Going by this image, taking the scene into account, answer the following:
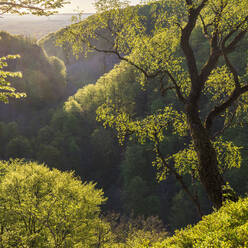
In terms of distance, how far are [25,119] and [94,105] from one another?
2105cm

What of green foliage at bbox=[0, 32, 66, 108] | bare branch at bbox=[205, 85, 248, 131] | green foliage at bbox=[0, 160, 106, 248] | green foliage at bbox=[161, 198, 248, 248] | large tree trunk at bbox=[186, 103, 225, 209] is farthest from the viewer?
green foliage at bbox=[0, 32, 66, 108]

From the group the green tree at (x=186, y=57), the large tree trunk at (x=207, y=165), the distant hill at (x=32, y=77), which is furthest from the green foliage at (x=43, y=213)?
the distant hill at (x=32, y=77)

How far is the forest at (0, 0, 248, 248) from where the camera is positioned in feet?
23.0

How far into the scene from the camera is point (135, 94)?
5034 centimetres

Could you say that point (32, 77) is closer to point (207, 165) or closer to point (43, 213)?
point (43, 213)

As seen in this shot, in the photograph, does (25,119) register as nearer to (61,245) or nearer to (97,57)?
(61,245)

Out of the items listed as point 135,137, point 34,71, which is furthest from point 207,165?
point 34,71

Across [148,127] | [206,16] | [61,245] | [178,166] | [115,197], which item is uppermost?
[206,16]

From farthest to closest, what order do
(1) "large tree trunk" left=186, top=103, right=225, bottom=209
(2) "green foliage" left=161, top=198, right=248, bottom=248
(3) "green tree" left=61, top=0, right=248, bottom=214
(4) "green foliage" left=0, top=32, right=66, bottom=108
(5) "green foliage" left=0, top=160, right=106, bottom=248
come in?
(4) "green foliage" left=0, top=32, right=66, bottom=108
(5) "green foliage" left=0, top=160, right=106, bottom=248
(3) "green tree" left=61, top=0, right=248, bottom=214
(1) "large tree trunk" left=186, top=103, right=225, bottom=209
(2) "green foliage" left=161, top=198, right=248, bottom=248

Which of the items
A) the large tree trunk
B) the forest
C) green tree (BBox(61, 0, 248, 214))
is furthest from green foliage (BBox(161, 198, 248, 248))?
green tree (BBox(61, 0, 248, 214))

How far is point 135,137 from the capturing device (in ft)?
140

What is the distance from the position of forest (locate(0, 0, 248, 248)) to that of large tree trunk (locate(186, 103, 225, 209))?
0.10ft

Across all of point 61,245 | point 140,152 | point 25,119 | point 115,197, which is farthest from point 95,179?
point 61,245

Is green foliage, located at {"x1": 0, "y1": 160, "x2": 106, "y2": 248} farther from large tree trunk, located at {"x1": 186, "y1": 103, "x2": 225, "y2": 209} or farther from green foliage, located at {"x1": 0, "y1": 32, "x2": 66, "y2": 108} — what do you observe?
green foliage, located at {"x1": 0, "y1": 32, "x2": 66, "y2": 108}
